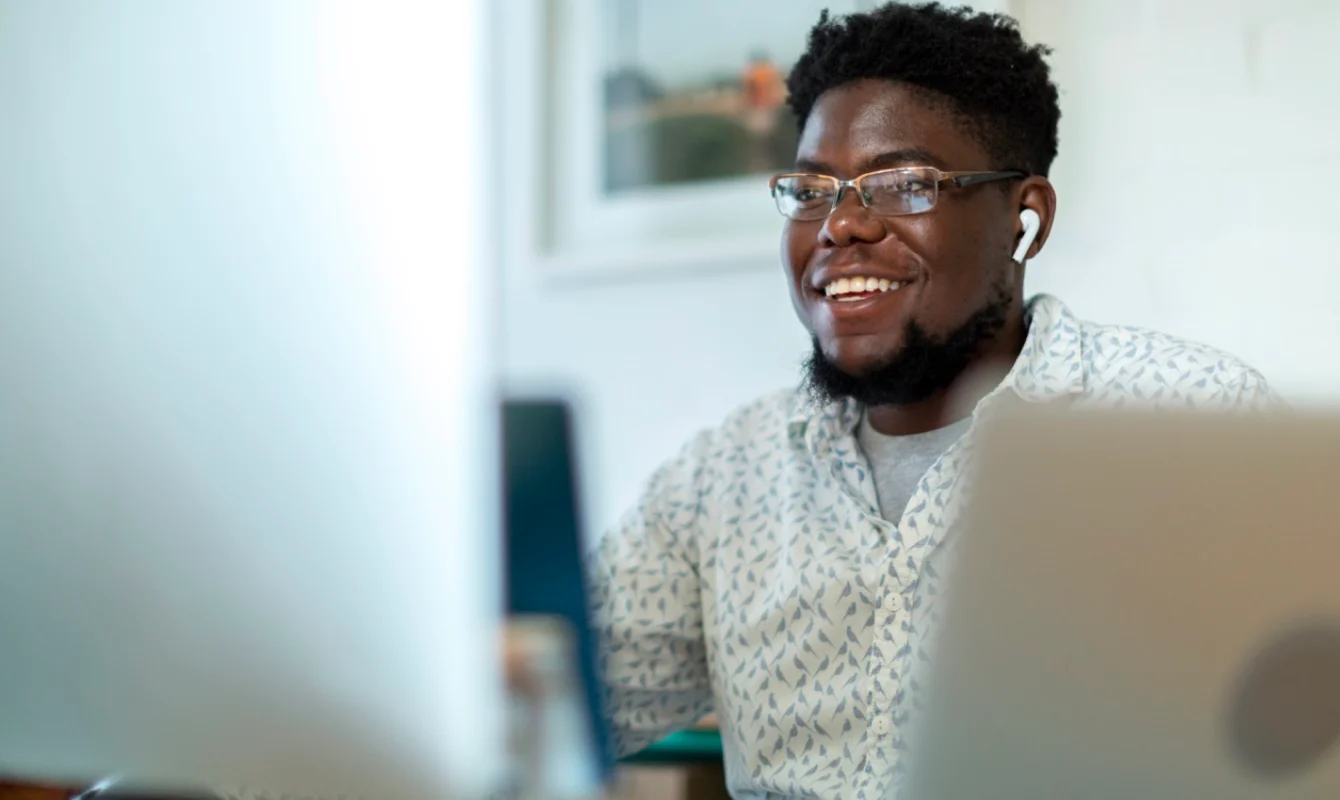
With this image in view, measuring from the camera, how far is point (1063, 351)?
881 mm

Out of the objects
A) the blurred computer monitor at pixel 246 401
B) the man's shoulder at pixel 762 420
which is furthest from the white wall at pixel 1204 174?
the blurred computer monitor at pixel 246 401

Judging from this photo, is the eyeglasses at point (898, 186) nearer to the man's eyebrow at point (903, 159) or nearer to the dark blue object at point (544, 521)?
the man's eyebrow at point (903, 159)

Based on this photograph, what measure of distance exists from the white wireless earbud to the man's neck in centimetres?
5

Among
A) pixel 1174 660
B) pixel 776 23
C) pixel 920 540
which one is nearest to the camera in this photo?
pixel 1174 660

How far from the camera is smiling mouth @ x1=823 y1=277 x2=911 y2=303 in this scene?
91 centimetres

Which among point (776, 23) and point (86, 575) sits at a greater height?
point (776, 23)

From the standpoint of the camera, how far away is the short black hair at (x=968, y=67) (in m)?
0.91

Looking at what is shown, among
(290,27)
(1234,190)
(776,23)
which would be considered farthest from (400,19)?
(776,23)

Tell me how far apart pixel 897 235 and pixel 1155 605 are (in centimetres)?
58

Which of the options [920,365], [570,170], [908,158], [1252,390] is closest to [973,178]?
[908,158]

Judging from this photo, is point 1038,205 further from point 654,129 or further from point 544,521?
point 654,129

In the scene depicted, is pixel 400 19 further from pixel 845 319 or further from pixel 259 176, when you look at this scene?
pixel 845 319

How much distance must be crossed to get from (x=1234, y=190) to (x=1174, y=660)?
75 cm

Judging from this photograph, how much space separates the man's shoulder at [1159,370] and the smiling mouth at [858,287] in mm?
167
